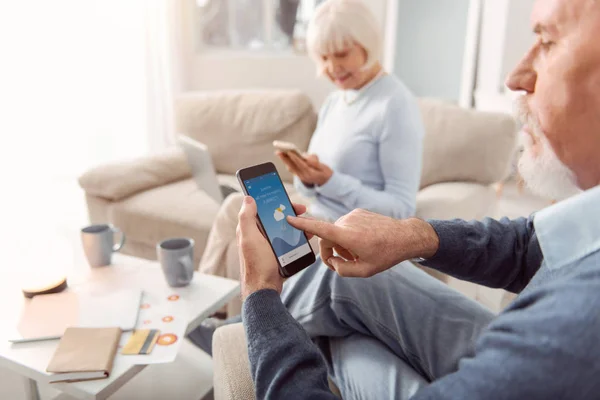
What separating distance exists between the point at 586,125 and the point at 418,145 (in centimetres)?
88

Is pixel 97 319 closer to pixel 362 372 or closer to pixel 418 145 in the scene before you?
pixel 362 372

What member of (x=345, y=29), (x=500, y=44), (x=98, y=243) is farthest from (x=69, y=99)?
(x=500, y=44)

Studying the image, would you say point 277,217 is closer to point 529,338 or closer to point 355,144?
point 529,338

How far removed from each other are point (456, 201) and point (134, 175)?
4.65 feet

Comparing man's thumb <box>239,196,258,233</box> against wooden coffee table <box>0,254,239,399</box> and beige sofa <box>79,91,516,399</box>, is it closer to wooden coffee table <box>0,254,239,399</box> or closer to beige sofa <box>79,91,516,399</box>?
wooden coffee table <box>0,254,239,399</box>

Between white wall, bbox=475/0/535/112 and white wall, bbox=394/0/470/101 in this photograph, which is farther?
white wall, bbox=394/0/470/101

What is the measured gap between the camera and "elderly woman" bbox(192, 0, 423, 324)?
154cm

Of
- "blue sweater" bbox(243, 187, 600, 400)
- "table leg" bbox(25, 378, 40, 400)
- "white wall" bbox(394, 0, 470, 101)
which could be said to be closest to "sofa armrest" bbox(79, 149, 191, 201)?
"table leg" bbox(25, 378, 40, 400)

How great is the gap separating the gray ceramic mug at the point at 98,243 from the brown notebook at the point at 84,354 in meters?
0.36

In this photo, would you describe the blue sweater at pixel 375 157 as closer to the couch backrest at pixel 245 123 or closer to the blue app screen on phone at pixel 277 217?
the blue app screen on phone at pixel 277 217

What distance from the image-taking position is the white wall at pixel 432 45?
4348 millimetres

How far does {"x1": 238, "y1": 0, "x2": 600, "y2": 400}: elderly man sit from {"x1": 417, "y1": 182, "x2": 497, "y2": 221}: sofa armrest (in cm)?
66

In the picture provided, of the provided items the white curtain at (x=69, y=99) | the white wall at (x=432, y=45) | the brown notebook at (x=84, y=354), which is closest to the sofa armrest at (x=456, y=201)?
the brown notebook at (x=84, y=354)

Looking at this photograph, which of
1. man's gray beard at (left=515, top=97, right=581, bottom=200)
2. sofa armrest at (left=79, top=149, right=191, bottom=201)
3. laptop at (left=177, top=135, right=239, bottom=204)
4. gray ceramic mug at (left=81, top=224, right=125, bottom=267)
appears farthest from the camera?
sofa armrest at (left=79, top=149, right=191, bottom=201)
